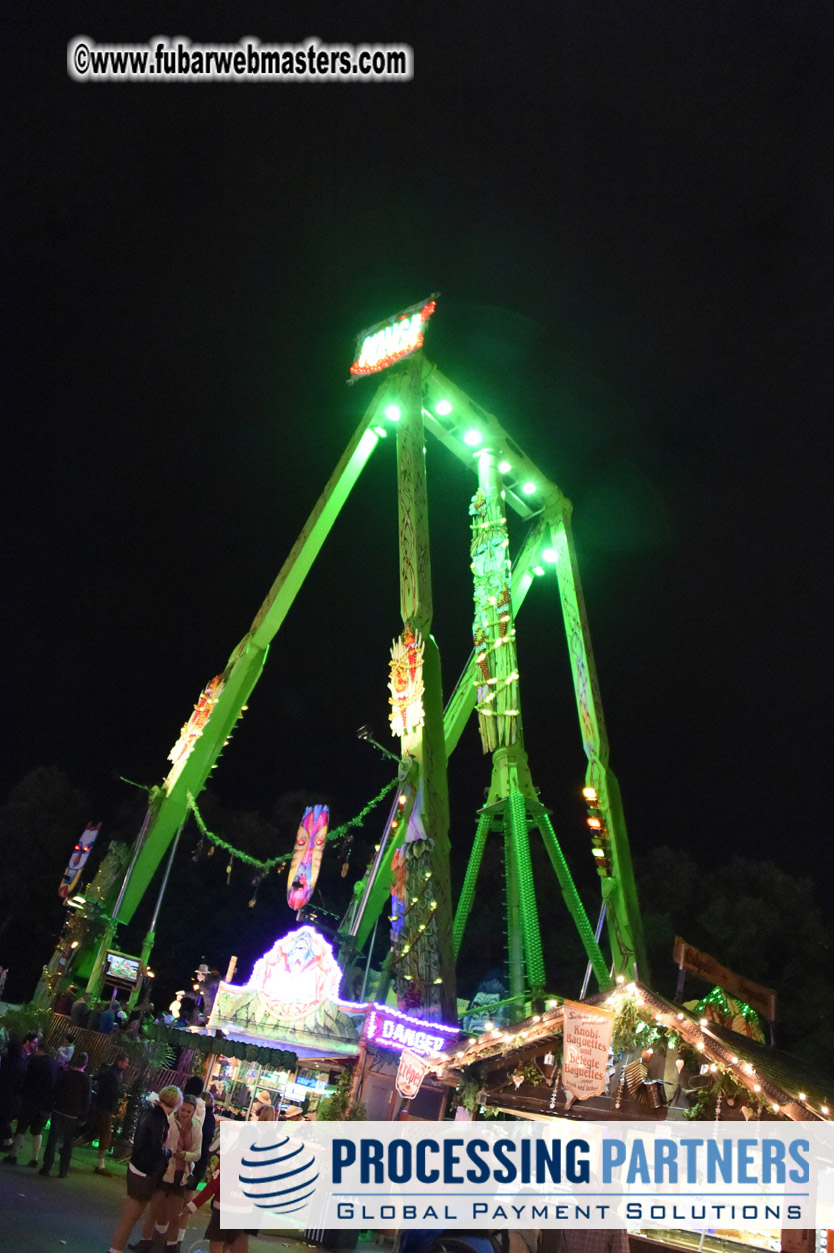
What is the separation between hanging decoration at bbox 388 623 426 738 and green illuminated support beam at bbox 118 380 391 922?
18.2 feet

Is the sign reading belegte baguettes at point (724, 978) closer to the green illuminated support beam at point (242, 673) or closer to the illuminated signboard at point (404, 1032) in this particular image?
the illuminated signboard at point (404, 1032)

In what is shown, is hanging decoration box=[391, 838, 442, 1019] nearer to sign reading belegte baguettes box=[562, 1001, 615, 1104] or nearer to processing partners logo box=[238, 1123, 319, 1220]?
→ processing partners logo box=[238, 1123, 319, 1220]

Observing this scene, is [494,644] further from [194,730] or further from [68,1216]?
[68,1216]

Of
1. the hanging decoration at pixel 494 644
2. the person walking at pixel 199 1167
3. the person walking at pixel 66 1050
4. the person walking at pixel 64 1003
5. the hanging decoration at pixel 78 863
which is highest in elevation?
the hanging decoration at pixel 494 644

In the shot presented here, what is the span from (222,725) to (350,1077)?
30.3ft

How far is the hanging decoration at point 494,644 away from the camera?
21.3 meters

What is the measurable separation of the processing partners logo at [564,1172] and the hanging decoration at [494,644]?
43.7 feet

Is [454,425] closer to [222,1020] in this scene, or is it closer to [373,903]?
[373,903]

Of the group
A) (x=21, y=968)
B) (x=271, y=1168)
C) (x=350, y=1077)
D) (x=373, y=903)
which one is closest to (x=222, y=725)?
(x=373, y=903)

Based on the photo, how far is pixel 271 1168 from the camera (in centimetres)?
755

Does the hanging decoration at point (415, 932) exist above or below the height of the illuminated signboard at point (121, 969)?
above

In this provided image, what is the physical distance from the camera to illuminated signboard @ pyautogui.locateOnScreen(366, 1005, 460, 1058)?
13492 millimetres

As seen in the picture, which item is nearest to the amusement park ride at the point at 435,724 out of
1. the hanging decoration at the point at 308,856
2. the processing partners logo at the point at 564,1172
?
the hanging decoration at the point at 308,856

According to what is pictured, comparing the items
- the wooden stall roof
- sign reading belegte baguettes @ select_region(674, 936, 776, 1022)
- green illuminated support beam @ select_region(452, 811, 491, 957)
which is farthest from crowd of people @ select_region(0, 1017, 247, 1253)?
green illuminated support beam @ select_region(452, 811, 491, 957)
